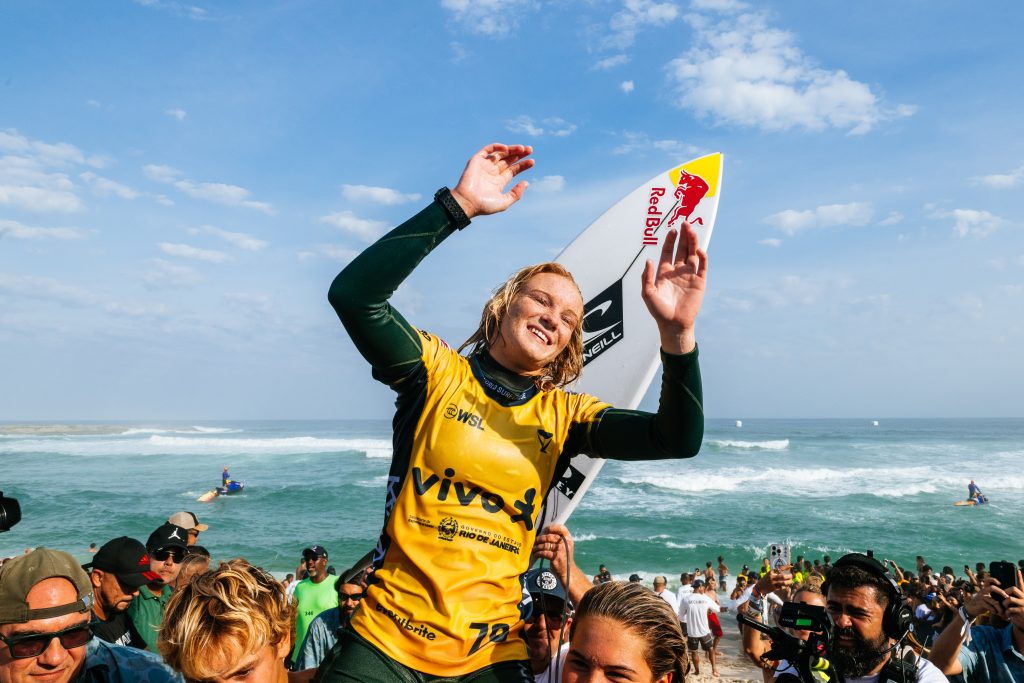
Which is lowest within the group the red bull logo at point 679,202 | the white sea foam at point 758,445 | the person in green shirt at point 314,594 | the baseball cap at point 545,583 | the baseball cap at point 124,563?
the white sea foam at point 758,445

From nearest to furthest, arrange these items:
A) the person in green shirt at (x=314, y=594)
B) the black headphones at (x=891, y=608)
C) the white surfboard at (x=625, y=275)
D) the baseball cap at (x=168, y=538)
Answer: the black headphones at (x=891, y=608) < the baseball cap at (x=168, y=538) < the white surfboard at (x=625, y=275) < the person in green shirt at (x=314, y=594)

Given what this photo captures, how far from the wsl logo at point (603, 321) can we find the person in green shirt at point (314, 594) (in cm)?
368

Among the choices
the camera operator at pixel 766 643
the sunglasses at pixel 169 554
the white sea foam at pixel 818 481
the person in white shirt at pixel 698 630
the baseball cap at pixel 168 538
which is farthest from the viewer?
the white sea foam at pixel 818 481

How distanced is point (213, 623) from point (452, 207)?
1285 mm

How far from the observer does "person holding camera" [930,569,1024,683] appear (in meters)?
3.40


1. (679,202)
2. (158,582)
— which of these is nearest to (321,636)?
(158,582)

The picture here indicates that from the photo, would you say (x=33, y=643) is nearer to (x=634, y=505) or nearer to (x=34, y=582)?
(x=34, y=582)

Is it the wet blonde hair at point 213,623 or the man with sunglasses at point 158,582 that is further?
the man with sunglasses at point 158,582

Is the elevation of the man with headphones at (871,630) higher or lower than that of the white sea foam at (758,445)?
higher

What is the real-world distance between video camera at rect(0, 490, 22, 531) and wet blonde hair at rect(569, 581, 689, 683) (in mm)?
2413

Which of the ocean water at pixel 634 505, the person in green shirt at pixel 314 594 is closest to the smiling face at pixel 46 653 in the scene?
the person in green shirt at pixel 314 594

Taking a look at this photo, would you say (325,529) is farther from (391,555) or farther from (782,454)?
(782,454)

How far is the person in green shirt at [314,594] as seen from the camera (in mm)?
7230

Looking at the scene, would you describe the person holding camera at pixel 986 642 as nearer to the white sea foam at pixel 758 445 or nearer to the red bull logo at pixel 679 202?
the red bull logo at pixel 679 202
